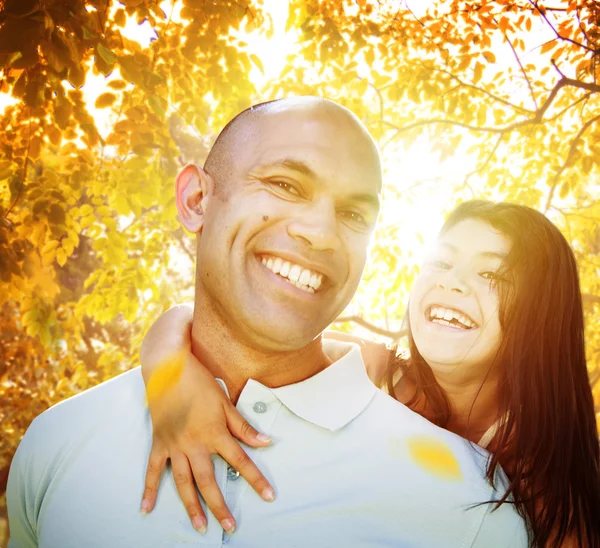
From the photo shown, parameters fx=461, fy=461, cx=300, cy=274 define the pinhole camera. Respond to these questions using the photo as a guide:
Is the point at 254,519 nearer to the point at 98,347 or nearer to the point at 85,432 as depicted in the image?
the point at 85,432

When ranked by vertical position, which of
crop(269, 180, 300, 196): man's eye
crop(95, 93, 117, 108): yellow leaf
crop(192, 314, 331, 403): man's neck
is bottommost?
crop(192, 314, 331, 403): man's neck

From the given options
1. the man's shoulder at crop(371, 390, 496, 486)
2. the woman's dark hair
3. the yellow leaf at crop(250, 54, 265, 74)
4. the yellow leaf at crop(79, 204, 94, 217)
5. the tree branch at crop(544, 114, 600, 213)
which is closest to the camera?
the man's shoulder at crop(371, 390, 496, 486)

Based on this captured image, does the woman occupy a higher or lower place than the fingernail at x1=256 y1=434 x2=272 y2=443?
higher

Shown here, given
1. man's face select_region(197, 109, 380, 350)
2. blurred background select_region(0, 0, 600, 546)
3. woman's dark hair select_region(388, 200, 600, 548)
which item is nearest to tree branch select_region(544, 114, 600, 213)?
blurred background select_region(0, 0, 600, 546)

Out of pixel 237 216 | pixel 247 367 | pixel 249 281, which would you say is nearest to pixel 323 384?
pixel 247 367

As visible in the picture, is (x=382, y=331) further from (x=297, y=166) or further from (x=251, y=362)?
(x=297, y=166)

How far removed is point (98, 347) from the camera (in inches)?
413

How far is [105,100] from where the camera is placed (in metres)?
2.82

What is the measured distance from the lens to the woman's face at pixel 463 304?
2.54 meters

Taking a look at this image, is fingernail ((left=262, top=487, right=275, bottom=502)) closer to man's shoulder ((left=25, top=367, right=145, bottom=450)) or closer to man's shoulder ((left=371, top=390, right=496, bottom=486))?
man's shoulder ((left=371, top=390, right=496, bottom=486))

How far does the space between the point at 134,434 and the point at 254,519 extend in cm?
52

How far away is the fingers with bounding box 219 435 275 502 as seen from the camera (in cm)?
134

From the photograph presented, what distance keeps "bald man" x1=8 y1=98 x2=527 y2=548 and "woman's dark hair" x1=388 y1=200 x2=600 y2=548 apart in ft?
2.38

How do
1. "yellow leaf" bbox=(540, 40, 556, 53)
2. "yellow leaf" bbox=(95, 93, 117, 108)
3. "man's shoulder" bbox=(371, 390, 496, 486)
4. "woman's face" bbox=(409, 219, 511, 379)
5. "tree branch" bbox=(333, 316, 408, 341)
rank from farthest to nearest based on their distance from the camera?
Result: "tree branch" bbox=(333, 316, 408, 341)
"yellow leaf" bbox=(540, 40, 556, 53)
"yellow leaf" bbox=(95, 93, 117, 108)
"woman's face" bbox=(409, 219, 511, 379)
"man's shoulder" bbox=(371, 390, 496, 486)
